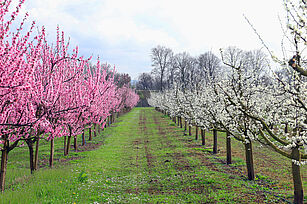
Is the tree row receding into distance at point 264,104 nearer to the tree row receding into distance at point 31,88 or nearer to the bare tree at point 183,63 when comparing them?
the tree row receding into distance at point 31,88

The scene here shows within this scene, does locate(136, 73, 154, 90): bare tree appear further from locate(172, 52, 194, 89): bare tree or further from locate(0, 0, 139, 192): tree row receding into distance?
locate(0, 0, 139, 192): tree row receding into distance

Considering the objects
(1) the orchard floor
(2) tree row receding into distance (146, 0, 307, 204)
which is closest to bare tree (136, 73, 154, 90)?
(2) tree row receding into distance (146, 0, 307, 204)

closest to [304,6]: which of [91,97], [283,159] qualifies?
[91,97]

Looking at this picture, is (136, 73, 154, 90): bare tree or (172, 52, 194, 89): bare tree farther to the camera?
(136, 73, 154, 90): bare tree

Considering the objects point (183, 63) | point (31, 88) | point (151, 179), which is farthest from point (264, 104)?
point (183, 63)

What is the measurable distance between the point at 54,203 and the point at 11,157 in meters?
10.7

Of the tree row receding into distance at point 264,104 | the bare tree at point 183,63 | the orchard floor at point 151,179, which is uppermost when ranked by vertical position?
the bare tree at point 183,63

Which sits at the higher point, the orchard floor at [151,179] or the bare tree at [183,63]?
the bare tree at [183,63]

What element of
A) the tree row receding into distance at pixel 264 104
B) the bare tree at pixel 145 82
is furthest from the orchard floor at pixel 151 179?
the bare tree at pixel 145 82

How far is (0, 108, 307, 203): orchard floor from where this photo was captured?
A: 8289 mm

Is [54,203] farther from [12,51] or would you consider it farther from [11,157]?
[11,157]

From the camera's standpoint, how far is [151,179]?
10898 millimetres

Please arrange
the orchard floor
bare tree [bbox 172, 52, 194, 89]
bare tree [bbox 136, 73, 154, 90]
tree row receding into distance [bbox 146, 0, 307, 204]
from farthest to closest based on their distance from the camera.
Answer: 1. bare tree [bbox 136, 73, 154, 90]
2. bare tree [bbox 172, 52, 194, 89]
3. the orchard floor
4. tree row receding into distance [bbox 146, 0, 307, 204]

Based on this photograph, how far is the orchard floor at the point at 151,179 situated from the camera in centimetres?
829
